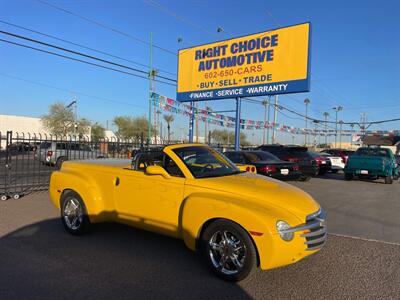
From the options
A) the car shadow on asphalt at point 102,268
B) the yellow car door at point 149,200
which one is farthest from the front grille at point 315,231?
the yellow car door at point 149,200

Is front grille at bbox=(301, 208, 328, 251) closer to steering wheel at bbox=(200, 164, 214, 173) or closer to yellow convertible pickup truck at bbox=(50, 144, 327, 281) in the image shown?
yellow convertible pickup truck at bbox=(50, 144, 327, 281)

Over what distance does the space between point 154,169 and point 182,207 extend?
67 centimetres

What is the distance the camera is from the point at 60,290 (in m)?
4.01

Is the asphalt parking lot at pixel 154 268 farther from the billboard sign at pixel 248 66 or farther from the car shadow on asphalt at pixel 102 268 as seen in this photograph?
the billboard sign at pixel 248 66

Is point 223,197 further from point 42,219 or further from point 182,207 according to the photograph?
point 42,219

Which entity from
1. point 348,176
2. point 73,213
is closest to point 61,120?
point 348,176

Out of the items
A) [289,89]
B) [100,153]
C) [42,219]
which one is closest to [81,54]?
[100,153]

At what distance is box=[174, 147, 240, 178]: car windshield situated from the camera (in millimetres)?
5297

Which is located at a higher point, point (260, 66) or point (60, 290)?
point (260, 66)

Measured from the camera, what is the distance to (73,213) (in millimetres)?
6289

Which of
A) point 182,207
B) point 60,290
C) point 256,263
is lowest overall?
point 60,290

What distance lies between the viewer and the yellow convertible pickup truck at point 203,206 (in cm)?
412

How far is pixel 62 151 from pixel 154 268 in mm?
9083

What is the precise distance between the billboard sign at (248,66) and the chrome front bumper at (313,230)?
12.0 m
